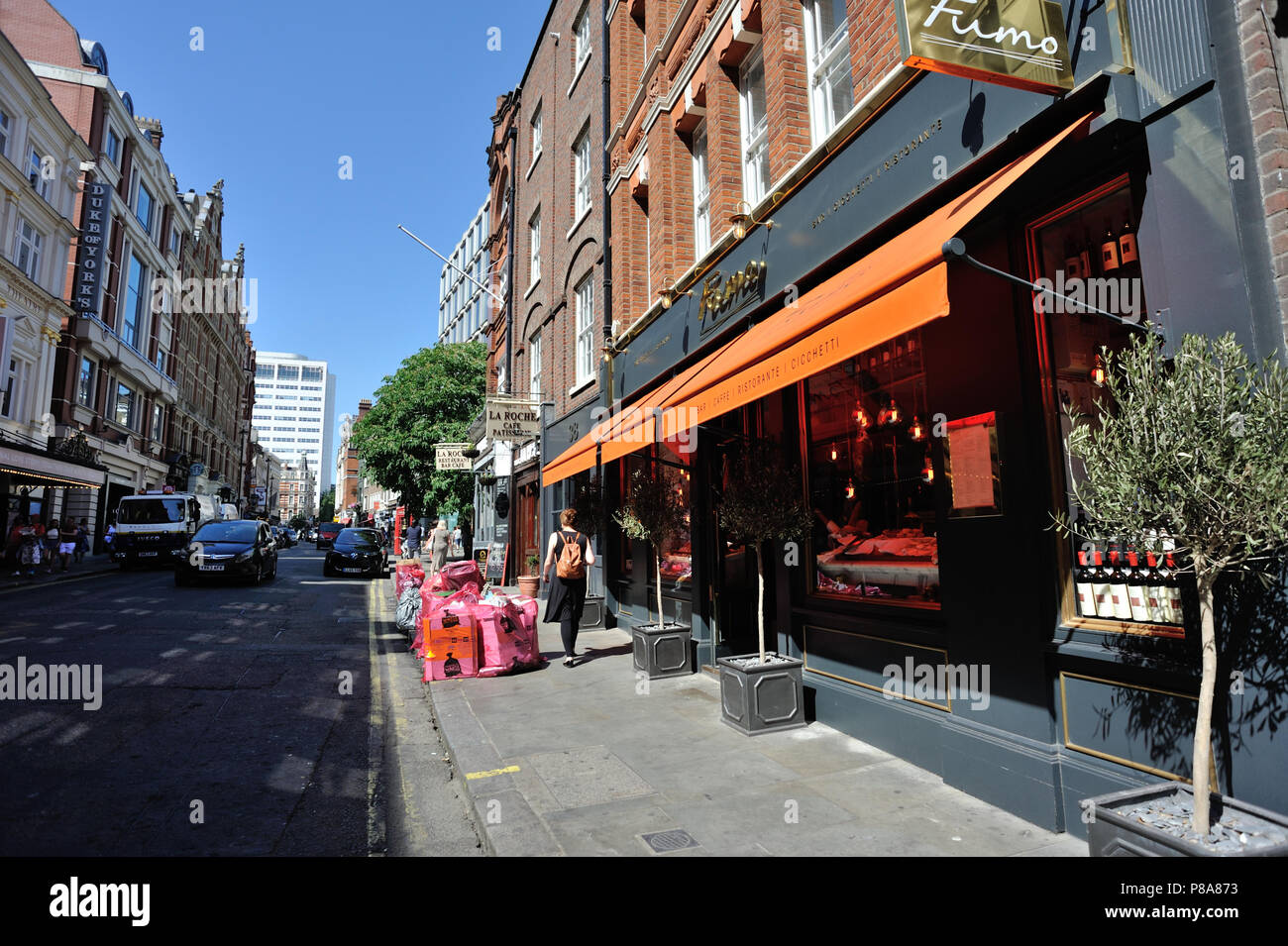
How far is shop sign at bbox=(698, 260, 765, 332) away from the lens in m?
6.94

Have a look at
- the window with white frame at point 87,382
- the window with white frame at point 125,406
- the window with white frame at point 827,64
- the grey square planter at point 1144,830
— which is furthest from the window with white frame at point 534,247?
the window with white frame at point 125,406

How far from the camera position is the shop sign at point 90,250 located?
28.0 m

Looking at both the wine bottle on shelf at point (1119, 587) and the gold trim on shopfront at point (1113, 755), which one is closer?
the gold trim on shopfront at point (1113, 755)

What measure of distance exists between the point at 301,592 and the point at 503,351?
9.64 meters

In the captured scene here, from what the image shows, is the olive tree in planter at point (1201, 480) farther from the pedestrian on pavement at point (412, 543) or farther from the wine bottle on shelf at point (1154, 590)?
the pedestrian on pavement at point (412, 543)

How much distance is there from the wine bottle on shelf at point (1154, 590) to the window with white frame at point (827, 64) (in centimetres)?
480

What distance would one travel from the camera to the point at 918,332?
5.27 meters

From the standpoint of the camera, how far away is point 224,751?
5176mm

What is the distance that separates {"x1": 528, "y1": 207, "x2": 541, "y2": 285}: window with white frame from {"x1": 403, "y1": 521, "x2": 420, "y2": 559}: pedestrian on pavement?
12.8 m

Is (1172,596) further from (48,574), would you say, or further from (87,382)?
(87,382)

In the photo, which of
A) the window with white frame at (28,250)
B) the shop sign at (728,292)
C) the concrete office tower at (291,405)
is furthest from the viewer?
the concrete office tower at (291,405)

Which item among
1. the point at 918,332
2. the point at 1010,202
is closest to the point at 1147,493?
the point at 1010,202

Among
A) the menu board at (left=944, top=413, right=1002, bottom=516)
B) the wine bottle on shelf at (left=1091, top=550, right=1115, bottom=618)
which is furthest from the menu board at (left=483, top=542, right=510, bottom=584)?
the wine bottle on shelf at (left=1091, top=550, right=1115, bottom=618)

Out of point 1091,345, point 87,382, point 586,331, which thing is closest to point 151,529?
point 87,382
